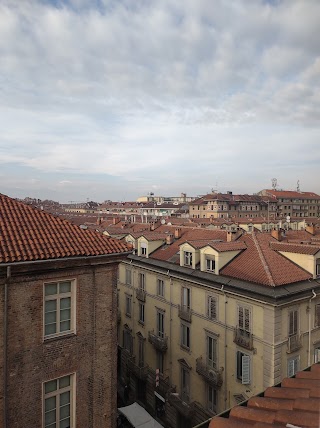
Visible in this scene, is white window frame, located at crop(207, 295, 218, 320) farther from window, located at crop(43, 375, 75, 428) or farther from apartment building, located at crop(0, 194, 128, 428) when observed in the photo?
window, located at crop(43, 375, 75, 428)

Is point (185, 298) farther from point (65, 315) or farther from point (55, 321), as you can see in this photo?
point (55, 321)

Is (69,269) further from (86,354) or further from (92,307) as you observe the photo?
(86,354)

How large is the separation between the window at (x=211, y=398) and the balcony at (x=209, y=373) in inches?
27.0

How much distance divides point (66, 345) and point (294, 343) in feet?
43.6

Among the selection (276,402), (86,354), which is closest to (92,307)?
(86,354)

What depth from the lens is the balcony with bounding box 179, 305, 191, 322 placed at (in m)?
23.1

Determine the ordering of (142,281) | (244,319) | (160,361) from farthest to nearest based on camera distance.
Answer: (142,281), (160,361), (244,319)

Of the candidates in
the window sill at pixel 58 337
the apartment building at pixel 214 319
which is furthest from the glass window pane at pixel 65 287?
the apartment building at pixel 214 319

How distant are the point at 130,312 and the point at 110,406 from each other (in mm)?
18338

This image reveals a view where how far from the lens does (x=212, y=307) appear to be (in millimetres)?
21719

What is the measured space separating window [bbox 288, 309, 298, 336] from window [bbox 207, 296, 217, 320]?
4481mm

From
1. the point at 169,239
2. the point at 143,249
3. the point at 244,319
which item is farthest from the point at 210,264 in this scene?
the point at 143,249

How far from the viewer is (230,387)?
20219mm

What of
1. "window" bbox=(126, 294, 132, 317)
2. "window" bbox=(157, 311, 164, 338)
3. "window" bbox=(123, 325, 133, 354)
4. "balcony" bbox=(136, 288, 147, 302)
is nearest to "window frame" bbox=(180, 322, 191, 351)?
"window" bbox=(157, 311, 164, 338)
